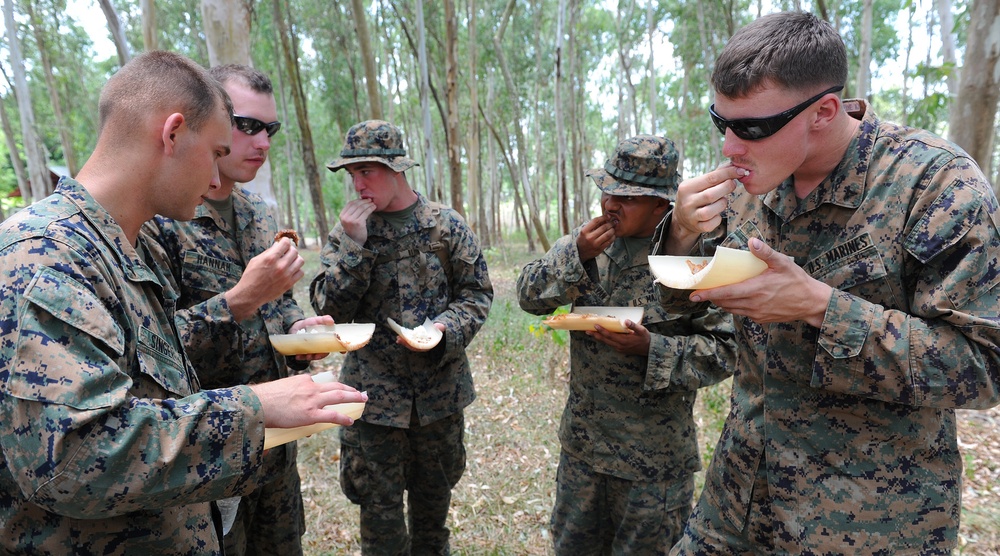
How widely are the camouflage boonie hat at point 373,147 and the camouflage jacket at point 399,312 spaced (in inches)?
12.9

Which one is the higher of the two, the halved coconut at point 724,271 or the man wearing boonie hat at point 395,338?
the halved coconut at point 724,271

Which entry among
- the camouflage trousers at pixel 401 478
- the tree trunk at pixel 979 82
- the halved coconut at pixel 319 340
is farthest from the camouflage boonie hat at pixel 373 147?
the tree trunk at pixel 979 82

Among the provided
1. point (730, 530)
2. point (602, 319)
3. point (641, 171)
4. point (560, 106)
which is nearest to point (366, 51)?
point (560, 106)

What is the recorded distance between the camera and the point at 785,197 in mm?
1844

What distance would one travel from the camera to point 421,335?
288 centimetres

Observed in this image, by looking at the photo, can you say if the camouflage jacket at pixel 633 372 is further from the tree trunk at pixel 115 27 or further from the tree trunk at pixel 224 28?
the tree trunk at pixel 115 27

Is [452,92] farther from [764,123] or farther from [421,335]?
[764,123]

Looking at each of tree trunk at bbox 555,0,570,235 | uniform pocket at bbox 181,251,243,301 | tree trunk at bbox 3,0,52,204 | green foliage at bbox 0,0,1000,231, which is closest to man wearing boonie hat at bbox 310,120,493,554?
uniform pocket at bbox 181,251,243,301

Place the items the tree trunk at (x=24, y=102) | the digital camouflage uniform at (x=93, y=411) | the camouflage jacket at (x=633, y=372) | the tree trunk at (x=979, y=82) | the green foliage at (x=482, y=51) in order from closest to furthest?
1. the digital camouflage uniform at (x=93, y=411)
2. the camouflage jacket at (x=633, y=372)
3. the tree trunk at (x=979, y=82)
4. the tree trunk at (x=24, y=102)
5. the green foliage at (x=482, y=51)

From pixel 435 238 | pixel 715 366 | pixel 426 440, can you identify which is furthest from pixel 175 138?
pixel 715 366

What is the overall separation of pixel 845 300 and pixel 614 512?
5.65 feet

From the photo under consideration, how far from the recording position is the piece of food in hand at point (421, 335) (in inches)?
107

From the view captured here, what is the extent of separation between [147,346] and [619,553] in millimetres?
2272

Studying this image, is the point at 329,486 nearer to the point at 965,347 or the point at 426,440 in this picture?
the point at 426,440
